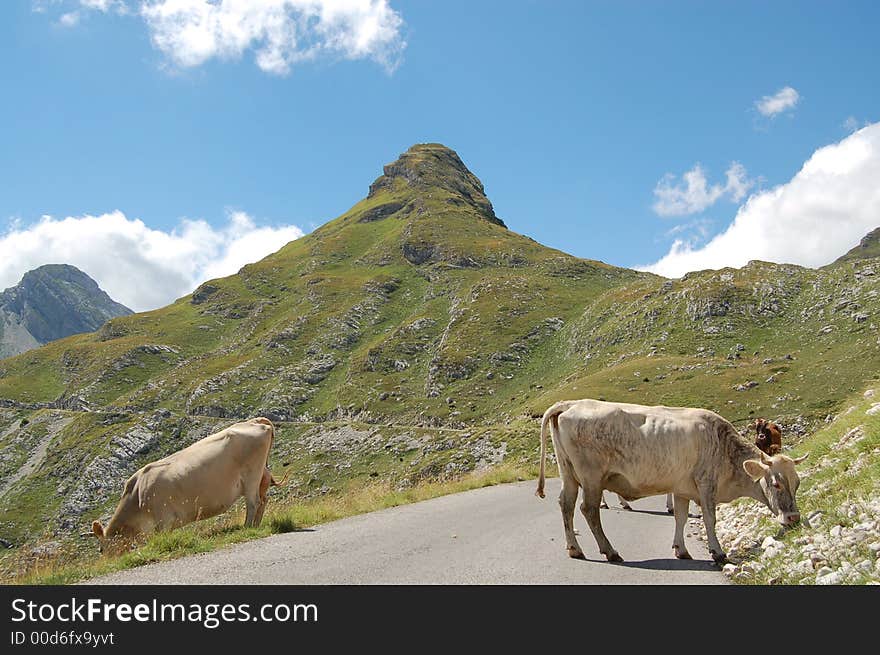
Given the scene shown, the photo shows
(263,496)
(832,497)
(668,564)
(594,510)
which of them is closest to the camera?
(832,497)

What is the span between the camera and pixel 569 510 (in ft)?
35.4

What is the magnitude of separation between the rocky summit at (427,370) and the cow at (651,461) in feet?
129

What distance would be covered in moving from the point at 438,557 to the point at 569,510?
98.1 inches

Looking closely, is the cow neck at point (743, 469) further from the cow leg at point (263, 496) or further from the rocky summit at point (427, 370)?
the rocky summit at point (427, 370)

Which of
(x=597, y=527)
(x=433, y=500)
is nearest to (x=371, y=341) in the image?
(x=433, y=500)

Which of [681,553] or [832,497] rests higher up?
[832,497]

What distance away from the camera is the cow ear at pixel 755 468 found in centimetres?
1037

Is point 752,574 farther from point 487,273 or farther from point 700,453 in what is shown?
Result: point 487,273

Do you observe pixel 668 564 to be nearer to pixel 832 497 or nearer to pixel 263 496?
pixel 832 497

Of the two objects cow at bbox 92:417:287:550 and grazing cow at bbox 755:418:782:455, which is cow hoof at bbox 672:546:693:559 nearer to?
grazing cow at bbox 755:418:782:455

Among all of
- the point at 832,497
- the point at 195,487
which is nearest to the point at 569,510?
the point at 832,497

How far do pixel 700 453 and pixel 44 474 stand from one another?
428 feet

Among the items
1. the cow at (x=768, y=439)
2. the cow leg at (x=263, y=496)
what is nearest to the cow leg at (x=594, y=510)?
the cow at (x=768, y=439)
